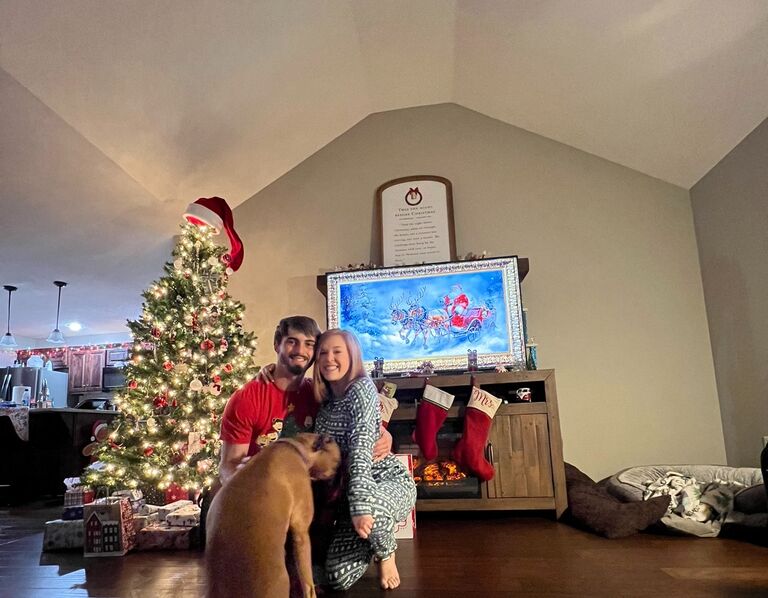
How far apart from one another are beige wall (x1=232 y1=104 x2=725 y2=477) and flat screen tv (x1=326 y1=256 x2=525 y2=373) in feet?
1.47

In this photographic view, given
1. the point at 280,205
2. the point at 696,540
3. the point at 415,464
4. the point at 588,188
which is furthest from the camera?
the point at 280,205

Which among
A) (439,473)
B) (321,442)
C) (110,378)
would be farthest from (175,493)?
(110,378)

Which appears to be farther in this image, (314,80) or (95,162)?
(314,80)

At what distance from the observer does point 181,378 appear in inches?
119

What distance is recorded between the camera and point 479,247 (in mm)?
3650

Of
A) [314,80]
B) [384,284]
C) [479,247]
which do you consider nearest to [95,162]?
[314,80]

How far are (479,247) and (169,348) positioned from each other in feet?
7.36

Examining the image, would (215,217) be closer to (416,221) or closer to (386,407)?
(416,221)

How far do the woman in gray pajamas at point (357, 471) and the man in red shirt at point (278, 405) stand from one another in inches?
3.7

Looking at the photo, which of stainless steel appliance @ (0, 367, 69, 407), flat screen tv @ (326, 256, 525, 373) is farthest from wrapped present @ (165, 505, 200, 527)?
stainless steel appliance @ (0, 367, 69, 407)

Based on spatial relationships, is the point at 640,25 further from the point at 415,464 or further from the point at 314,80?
the point at 415,464

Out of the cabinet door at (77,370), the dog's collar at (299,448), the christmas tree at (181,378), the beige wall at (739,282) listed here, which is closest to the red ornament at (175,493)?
the christmas tree at (181,378)

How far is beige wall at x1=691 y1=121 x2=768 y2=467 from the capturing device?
273 centimetres

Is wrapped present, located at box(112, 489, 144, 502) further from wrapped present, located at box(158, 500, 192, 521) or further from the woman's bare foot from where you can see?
the woman's bare foot
